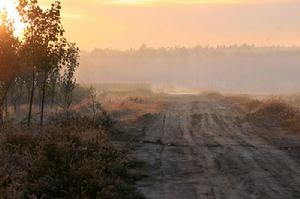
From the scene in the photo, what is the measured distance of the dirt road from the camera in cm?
1586

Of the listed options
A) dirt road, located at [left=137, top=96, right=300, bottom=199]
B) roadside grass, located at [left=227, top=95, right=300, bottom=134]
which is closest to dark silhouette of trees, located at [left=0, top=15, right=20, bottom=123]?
dirt road, located at [left=137, top=96, right=300, bottom=199]

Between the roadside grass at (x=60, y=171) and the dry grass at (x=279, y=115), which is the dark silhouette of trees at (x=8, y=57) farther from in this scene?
the dry grass at (x=279, y=115)

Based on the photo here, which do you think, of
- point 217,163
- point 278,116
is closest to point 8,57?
point 217,163

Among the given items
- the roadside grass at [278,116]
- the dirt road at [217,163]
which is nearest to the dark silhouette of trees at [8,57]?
the dirt road at [217,163]

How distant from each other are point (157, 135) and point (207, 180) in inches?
521

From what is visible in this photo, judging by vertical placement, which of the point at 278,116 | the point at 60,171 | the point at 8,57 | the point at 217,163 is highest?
the point at 8,57

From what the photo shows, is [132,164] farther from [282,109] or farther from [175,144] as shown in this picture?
[282,109]

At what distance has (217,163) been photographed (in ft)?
67.8

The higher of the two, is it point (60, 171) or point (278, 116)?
point (278, 116)

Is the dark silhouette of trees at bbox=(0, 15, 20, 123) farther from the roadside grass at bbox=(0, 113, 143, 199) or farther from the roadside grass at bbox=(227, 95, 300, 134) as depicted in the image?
the roadside grass at bbox=(227, 95, 300, 134)

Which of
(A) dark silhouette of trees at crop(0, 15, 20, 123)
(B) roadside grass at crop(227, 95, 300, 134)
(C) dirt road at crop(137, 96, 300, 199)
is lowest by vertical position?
(C) dirt road at crop(137, 96, 300, 199)

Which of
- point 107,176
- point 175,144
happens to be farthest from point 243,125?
point 107,176

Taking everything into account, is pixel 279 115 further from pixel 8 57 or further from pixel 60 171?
pixel 60 171

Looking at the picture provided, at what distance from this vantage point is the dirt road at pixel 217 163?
15859 mm
